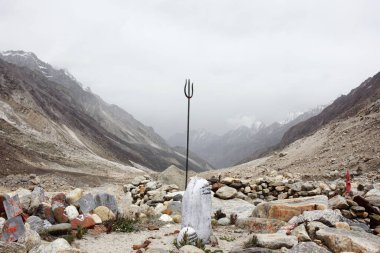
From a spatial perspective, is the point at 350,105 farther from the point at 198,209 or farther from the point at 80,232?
the point at 80,232

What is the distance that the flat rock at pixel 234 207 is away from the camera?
13.8 meters

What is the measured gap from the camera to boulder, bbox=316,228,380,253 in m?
8.21

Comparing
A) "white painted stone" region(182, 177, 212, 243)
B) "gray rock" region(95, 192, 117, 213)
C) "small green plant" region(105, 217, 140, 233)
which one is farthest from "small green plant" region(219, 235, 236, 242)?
"gray rock" region(95, 192, 117, 213)

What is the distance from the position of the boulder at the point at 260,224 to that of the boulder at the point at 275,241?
5.42ft

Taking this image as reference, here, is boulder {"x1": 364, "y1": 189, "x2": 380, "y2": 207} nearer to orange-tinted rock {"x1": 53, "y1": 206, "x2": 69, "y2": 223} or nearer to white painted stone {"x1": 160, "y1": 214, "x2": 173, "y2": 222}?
white painted stone {"x1": 160, "y1": 214, "x2": 173, "y2": 222}

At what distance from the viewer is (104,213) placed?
1155 cm

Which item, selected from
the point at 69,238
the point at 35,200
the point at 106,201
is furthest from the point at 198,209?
the point at 35,200

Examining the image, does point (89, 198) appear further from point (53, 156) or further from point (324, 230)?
point (53, 156)

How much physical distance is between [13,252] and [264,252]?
4.92m

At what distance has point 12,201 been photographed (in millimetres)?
10336

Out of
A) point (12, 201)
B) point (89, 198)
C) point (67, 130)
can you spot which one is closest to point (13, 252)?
point (12, 201)

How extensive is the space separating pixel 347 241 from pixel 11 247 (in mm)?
6738

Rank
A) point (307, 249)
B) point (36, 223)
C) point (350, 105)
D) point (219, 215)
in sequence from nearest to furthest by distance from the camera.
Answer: point (307, 249)
point (36, 223)
point (219, 215)
point (350, 105)

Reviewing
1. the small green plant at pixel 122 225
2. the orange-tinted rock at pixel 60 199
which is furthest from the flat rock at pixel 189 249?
the orange-tinted rock at pixel 60 199
